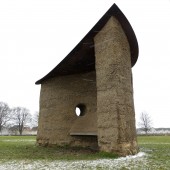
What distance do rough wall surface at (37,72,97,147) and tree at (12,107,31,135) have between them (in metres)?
61.4

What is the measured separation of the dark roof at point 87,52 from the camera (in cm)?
1302

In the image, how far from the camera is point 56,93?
17562 millimetres

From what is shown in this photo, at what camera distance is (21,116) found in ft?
260

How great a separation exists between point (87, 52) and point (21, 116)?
225 feet

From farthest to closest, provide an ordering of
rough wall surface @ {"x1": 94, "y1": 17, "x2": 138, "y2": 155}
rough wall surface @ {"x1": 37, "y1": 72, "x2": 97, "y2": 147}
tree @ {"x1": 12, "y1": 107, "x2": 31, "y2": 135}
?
tree @ {"x1": 12, "y1": 107, "x2": 31, "y2": 135} < rough wall surface @ {"x1": 37, "y1": 72, "x2": 97, "y2": 147} < rough wall surface @ {"x1": 94, "y1": 17, "x2": 138, "y2": 155}

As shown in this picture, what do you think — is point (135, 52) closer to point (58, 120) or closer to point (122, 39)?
point (122, 39)

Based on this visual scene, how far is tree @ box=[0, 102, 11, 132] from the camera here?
7138 centimetres

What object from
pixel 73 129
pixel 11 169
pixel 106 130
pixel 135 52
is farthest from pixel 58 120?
pixel 11 169

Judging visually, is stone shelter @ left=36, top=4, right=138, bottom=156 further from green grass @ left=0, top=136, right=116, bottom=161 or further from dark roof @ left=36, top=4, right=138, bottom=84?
green grass @ left=0, top=136, right=116, bottom=161

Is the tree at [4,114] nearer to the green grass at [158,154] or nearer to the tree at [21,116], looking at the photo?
the tree at [21,116]

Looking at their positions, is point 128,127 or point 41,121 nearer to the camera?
point 128,127

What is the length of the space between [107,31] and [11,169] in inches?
337


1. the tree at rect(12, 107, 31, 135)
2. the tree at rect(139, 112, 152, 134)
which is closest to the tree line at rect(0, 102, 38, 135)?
the tree at rect(12, 107, 31, 135)

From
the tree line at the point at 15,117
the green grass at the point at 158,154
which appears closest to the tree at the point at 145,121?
the tree line at the point at 15,117
